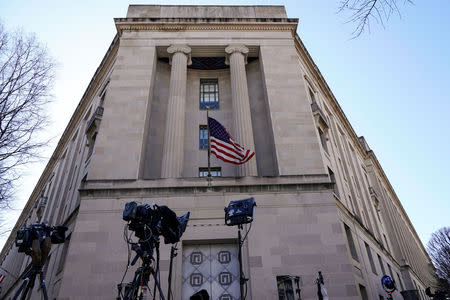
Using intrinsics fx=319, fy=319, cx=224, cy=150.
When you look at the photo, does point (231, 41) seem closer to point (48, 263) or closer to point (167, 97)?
point (167, 97)

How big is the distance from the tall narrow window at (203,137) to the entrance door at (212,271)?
6.69 m

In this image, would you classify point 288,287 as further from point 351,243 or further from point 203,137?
point 203,137

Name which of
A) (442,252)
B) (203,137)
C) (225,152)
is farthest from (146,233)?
(442,252)

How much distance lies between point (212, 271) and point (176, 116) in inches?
349

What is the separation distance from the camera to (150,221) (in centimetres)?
819

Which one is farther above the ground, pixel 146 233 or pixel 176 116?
pixel 176 116

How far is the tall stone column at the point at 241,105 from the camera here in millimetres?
17172

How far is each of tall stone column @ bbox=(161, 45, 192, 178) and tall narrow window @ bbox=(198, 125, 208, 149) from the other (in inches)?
71.1

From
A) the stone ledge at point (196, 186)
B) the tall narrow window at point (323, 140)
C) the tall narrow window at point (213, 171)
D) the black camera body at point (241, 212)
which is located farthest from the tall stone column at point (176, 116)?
the tall narrow window at point (323, 140)

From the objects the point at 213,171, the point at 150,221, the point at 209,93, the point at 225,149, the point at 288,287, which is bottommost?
the point at 288,287

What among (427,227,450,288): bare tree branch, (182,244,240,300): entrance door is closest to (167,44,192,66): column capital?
(182,244,240,300): entrance door

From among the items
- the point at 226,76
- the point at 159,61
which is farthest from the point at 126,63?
the point at 226,76

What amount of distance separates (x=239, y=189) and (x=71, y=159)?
19497mm

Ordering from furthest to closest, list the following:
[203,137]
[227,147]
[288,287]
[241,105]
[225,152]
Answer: [203,137]
[241,105]
[227,147]
[225,152]
[288,287]
